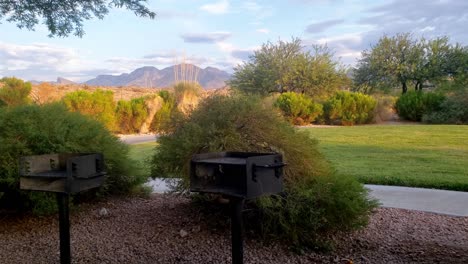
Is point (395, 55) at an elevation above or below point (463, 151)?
above

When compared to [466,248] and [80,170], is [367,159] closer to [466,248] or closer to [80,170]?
[466,248]

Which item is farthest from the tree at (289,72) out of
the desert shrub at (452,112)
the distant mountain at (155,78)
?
the desert shrub at (452,112)

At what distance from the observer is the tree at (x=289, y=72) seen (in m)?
33.2

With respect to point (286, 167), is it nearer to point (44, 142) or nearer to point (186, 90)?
point (44, 142)

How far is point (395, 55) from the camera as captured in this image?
35250 mm

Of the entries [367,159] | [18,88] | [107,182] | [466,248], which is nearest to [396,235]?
[466,248]

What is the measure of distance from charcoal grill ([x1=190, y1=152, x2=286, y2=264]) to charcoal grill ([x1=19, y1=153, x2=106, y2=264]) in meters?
0.94

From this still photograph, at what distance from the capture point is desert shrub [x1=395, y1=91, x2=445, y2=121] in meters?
23.0

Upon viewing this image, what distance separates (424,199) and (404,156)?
4.42 metres

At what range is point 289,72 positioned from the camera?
34062 millimetres

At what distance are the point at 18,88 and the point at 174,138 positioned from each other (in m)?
12.2

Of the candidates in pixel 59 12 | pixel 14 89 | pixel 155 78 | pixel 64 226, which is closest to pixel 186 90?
pixel 14 89

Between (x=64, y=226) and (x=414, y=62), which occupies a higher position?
(x=414, y=62)

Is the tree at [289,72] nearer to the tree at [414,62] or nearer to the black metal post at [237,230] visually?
the tree at [414,62]
